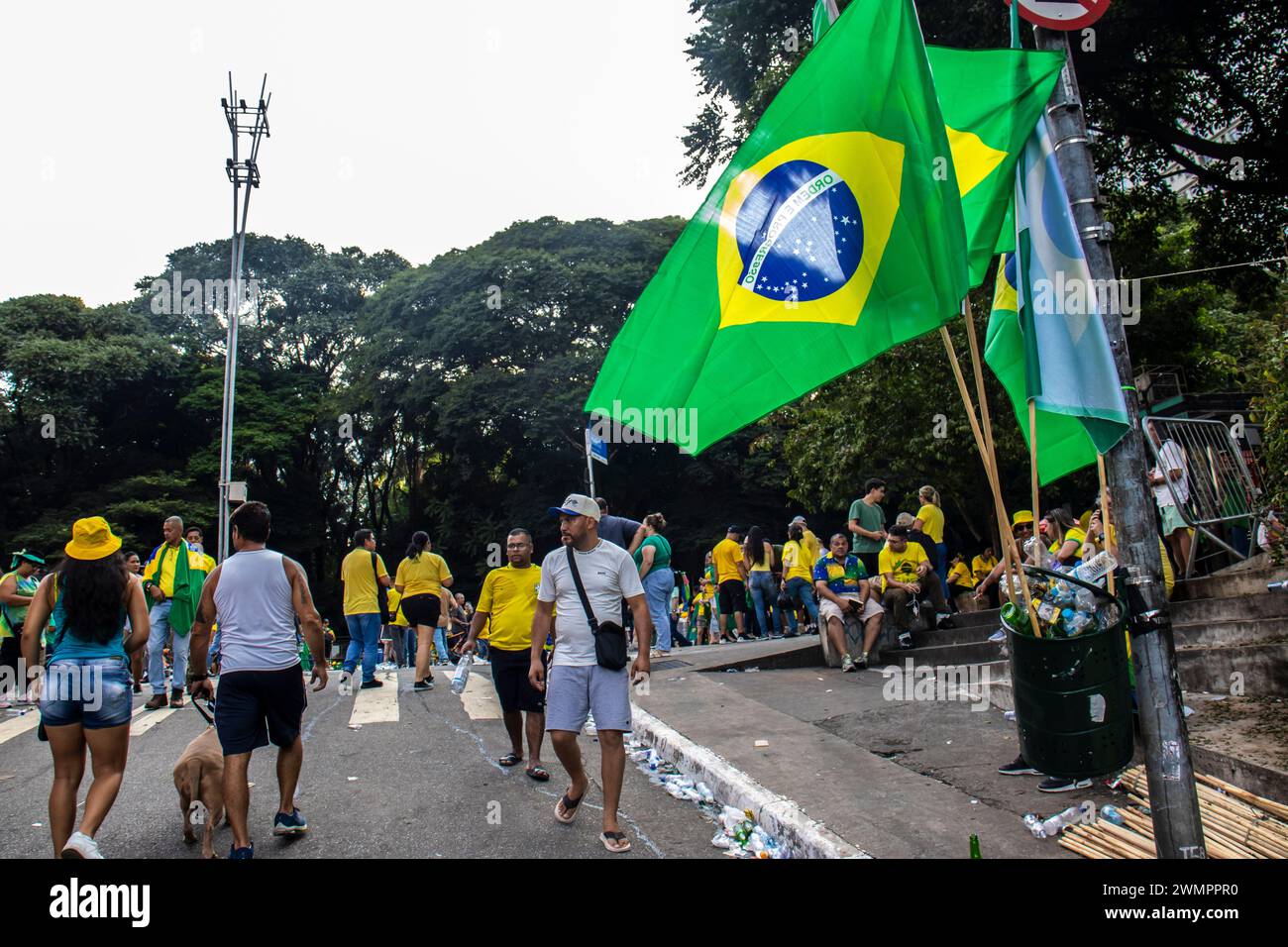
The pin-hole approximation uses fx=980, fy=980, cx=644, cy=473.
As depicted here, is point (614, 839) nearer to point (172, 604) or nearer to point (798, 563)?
point (172, 604)

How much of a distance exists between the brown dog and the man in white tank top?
138 millimetres

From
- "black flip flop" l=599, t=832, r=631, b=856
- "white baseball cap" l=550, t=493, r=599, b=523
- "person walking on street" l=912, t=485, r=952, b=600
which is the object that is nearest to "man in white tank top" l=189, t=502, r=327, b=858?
"white baseball cap" l=550, t=493, r=599, b=523

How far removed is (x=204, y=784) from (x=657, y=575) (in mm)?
7343

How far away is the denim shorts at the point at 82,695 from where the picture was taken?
5070 millimetres

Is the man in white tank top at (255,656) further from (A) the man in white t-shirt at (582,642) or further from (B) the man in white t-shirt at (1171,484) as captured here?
(B) the man in white t-shirt at (1171,484)

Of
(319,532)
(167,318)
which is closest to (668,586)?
(319,532)

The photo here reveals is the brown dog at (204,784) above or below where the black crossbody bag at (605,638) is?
below

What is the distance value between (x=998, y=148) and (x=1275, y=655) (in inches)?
168

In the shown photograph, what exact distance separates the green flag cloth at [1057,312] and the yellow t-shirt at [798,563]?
30.4 ft

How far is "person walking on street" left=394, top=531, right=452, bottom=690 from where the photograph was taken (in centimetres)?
1170

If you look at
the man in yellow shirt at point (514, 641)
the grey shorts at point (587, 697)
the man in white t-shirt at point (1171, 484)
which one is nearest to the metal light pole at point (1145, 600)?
the grey shorts at point (587, 697)

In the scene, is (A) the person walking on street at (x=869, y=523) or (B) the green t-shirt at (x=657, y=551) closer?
(B) the green t-shirt at (x=657, y=551)
